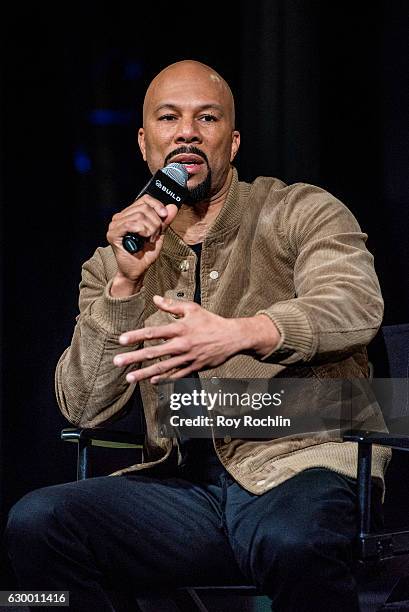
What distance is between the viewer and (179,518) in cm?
167

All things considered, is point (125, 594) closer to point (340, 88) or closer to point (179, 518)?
point (179, 518)

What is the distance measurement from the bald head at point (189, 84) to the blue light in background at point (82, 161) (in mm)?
501

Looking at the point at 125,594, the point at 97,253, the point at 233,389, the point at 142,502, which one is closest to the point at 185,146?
the point at 97,253

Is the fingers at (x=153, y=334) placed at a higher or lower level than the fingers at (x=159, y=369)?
higher

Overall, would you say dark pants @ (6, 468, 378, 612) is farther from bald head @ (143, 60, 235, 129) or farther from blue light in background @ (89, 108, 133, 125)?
blue light in background @ (89, 108, 133, 125)

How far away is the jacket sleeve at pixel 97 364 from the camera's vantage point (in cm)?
173

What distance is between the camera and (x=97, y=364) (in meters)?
1.77

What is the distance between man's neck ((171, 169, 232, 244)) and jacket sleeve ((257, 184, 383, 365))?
169 mm

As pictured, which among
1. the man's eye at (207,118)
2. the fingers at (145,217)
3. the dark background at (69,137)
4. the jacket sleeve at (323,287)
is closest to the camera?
the jacket sleeve at (323,287)

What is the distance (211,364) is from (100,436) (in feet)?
1.77

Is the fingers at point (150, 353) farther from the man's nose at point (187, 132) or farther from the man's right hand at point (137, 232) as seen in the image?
the man's nose at point (187, 132)

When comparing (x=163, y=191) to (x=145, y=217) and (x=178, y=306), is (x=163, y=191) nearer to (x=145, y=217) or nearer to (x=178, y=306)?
(x=145, y=217)

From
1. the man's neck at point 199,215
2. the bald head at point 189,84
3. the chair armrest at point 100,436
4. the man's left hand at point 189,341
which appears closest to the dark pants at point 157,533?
the chair armrest at point 100,436

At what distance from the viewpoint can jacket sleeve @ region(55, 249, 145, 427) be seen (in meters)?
1.73
